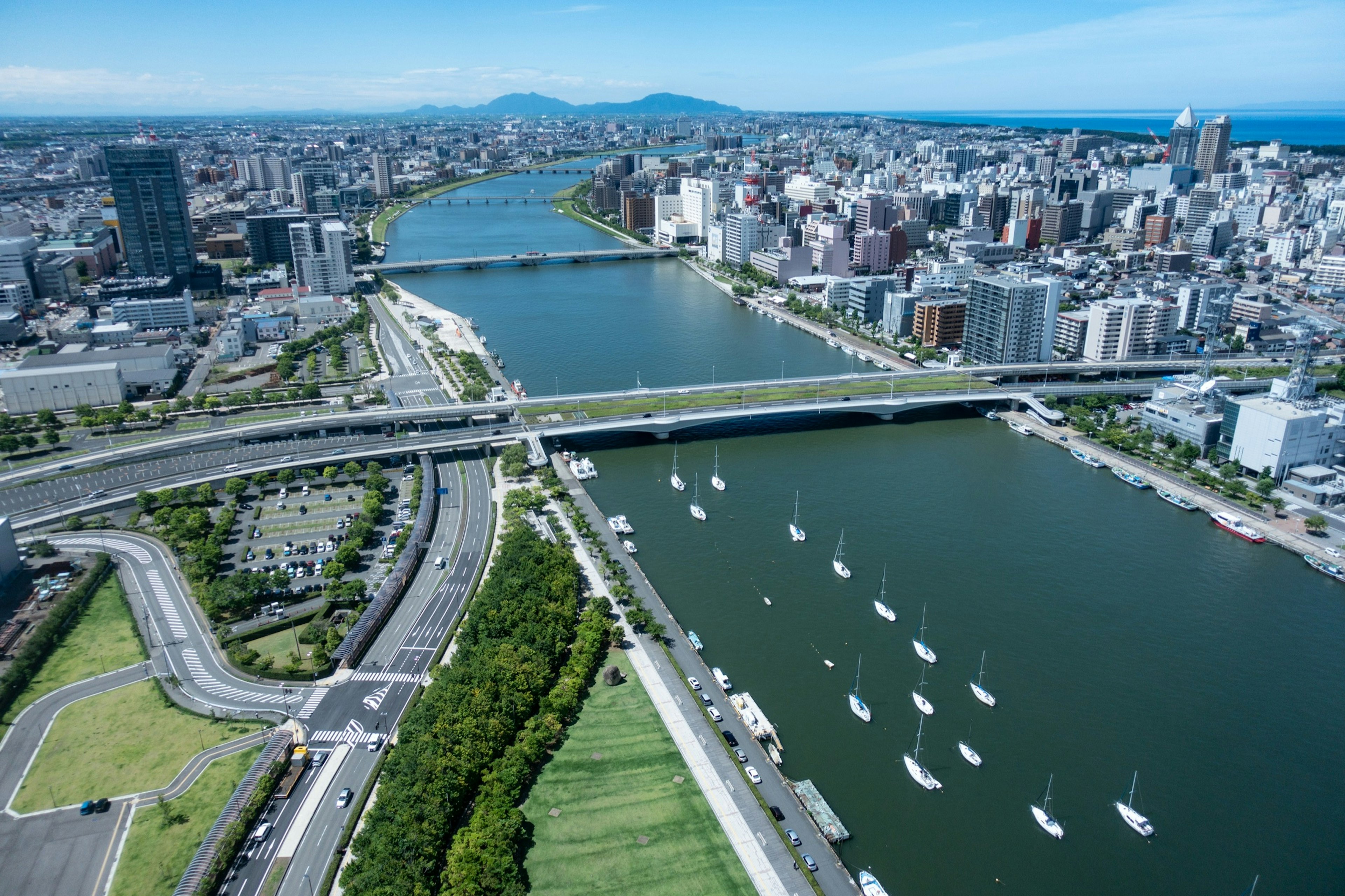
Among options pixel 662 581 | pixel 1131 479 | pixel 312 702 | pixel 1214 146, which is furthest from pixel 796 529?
pixel 1214 146

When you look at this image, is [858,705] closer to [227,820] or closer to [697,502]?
[697,502]

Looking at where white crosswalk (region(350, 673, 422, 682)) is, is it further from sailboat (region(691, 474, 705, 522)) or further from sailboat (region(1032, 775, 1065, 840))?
sailboat (region(1032, 775, 1065, 840))

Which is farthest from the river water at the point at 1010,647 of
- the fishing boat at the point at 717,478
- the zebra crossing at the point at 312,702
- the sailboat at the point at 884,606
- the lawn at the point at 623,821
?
the zebra crossing at the point at 312,702

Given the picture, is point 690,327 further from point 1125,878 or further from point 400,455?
point 1125,878

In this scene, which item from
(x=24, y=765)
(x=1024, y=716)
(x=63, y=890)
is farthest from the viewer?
(x=1024, y=716)

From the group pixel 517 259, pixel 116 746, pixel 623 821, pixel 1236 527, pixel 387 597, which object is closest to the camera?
pixel 623 821

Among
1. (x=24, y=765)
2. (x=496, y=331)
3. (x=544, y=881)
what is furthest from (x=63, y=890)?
(x=496, y=331)

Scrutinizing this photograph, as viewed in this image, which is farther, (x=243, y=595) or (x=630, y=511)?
(x=630, y=511)
